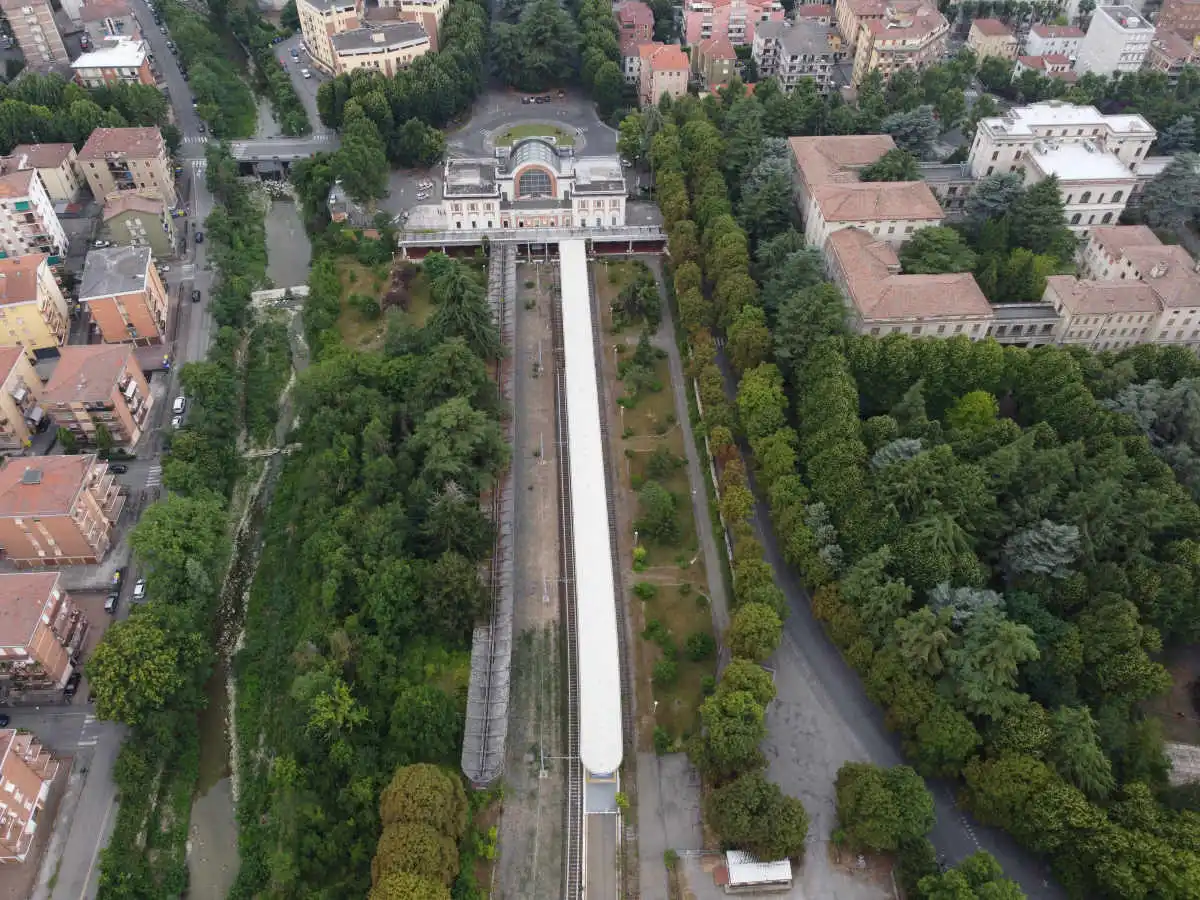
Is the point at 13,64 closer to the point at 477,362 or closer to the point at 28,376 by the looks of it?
the point at 28,376

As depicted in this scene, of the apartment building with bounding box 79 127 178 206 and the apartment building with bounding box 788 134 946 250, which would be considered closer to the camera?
the apartment building with bounding box 788 134 946 250

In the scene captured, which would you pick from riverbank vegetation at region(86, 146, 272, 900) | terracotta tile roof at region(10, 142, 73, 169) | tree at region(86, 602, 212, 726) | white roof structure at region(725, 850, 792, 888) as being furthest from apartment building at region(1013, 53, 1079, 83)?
terracotta tile roof at region(10, 142, 73, 169)

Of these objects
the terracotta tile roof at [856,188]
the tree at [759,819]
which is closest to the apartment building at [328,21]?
the terracotta tile roof at [856,188]

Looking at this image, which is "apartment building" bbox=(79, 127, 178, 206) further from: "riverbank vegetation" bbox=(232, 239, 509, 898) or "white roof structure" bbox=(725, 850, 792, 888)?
"white roof structure" bbox=(725, 850, 792, 888)

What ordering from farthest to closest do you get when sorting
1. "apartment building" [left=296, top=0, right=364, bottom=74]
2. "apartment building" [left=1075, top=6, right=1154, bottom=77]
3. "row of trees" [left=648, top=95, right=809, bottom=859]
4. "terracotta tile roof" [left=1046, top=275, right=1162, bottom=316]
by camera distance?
"apartment building" [left=296, top=0, right=364, bottom=74] < "apartment building" [left=1075, top=6, right=1154, bottom=77] < "terracotta tile roof" [left=1046, top=275, right=1162, bottom=316] < "row of trees" [left=648, top=95, right=809, bottom=859]

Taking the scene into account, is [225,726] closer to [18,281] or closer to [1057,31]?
[18,281]

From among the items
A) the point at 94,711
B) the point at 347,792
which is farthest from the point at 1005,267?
the point at 94,711

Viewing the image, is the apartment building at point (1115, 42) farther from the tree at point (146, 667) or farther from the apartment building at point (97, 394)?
the tree at point (146, 667)
